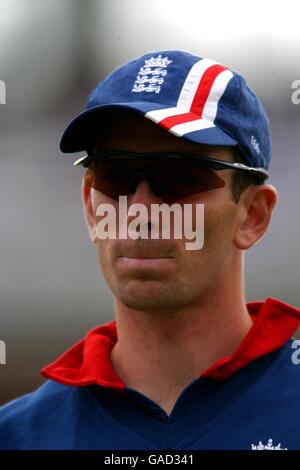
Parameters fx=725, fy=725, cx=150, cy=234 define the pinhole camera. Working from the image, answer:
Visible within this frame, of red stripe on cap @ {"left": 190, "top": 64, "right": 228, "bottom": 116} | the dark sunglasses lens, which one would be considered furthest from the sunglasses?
red stripe on cap @ {"left": 190, "top": 64, "right": 228, "bottom": 116}

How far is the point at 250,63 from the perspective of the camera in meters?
3.88

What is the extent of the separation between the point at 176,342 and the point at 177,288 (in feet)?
0.43

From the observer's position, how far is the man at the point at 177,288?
1377 mm

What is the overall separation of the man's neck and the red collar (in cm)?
3

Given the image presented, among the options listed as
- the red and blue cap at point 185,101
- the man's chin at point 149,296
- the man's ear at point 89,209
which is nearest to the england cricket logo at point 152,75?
the red and blue cap at point 185,101

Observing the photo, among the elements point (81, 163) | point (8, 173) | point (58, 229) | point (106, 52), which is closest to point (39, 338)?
point (58, 229)

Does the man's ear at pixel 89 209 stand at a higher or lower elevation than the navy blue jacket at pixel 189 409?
higher

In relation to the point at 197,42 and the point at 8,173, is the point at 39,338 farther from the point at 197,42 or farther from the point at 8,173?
the point at 197,42

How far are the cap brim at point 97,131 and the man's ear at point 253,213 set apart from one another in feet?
0.44

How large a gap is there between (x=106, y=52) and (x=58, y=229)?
106cm

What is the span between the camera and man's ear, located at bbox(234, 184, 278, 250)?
147 centimetres

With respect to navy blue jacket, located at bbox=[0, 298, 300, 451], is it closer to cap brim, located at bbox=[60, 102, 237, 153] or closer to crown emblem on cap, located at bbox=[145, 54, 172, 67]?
cap brim, located at bbox=[60, 102, 237, 153]

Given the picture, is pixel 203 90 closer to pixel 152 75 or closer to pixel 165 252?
pixel 152 75

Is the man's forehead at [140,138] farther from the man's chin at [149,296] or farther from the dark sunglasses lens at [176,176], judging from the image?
the man's chin at [149,296]
